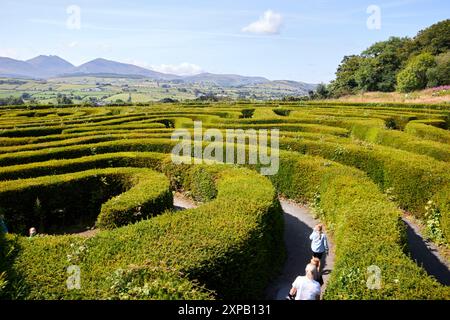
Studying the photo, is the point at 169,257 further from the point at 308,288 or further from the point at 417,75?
the point at 417,75

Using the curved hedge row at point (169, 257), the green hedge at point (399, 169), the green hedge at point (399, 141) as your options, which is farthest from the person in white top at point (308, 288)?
the green hedge at point (399, 141)

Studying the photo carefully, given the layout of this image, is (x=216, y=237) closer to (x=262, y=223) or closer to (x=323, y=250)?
(x=262, y=223)

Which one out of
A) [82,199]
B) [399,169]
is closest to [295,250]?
[399,169]

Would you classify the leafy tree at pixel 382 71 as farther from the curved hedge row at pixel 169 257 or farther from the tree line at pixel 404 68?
the curved hedge row at pixel 169 257

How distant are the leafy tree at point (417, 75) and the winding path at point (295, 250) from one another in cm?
5595

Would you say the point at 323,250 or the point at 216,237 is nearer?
the point at 216,237

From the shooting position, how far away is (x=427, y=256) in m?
12.9

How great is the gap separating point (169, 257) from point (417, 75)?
67.2 m

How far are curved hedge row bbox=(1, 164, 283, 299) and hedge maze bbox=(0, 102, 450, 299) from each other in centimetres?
3

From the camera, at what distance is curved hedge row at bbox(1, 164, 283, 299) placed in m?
7.22
